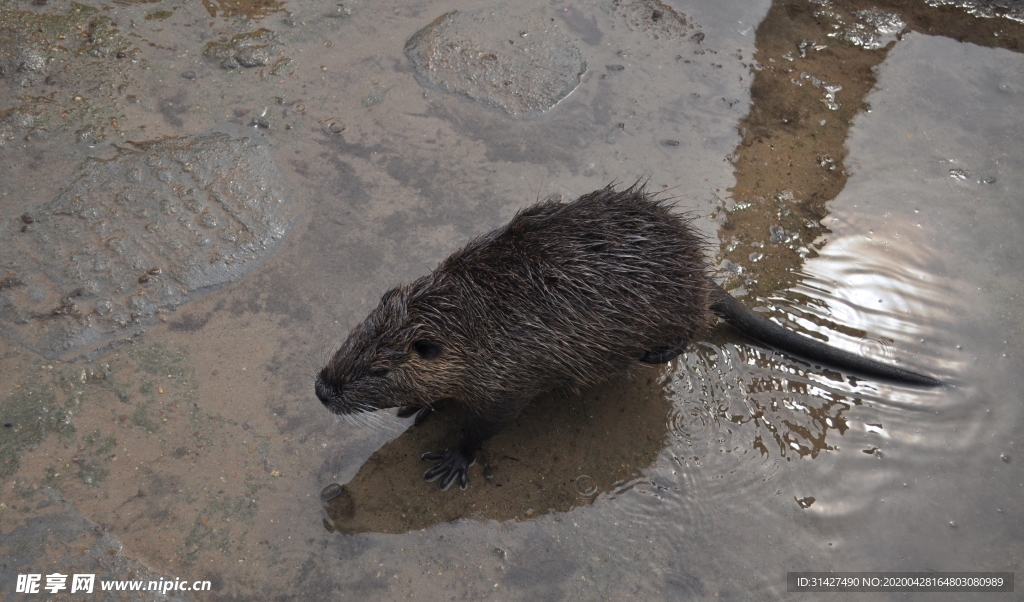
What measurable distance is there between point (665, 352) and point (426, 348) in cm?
107

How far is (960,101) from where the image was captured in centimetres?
479

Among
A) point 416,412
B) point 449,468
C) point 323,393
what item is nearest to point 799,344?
point 449,468

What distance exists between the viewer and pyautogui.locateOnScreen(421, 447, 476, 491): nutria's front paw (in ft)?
10.6

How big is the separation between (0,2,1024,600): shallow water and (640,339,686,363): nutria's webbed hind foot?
0.96 ft

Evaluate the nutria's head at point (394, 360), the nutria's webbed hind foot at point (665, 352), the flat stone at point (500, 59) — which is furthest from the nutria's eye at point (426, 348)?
the flat stone at point (500, 59)

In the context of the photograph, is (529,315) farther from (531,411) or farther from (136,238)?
(136,238)

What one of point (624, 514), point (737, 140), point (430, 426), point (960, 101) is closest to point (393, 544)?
point (430, 426)

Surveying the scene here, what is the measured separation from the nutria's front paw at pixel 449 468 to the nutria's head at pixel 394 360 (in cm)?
33

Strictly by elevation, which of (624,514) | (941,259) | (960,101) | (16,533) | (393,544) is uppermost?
(960,101)

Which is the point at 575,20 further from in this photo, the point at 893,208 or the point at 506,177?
the point at 893,208

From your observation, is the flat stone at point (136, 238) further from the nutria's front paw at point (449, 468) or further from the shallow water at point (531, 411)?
the nutria's front paw at point (449, 468)

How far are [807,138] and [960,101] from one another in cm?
116

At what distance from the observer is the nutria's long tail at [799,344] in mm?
3500

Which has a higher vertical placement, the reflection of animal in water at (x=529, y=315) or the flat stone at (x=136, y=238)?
the reflection of animal in water at (x=529, y=315)
